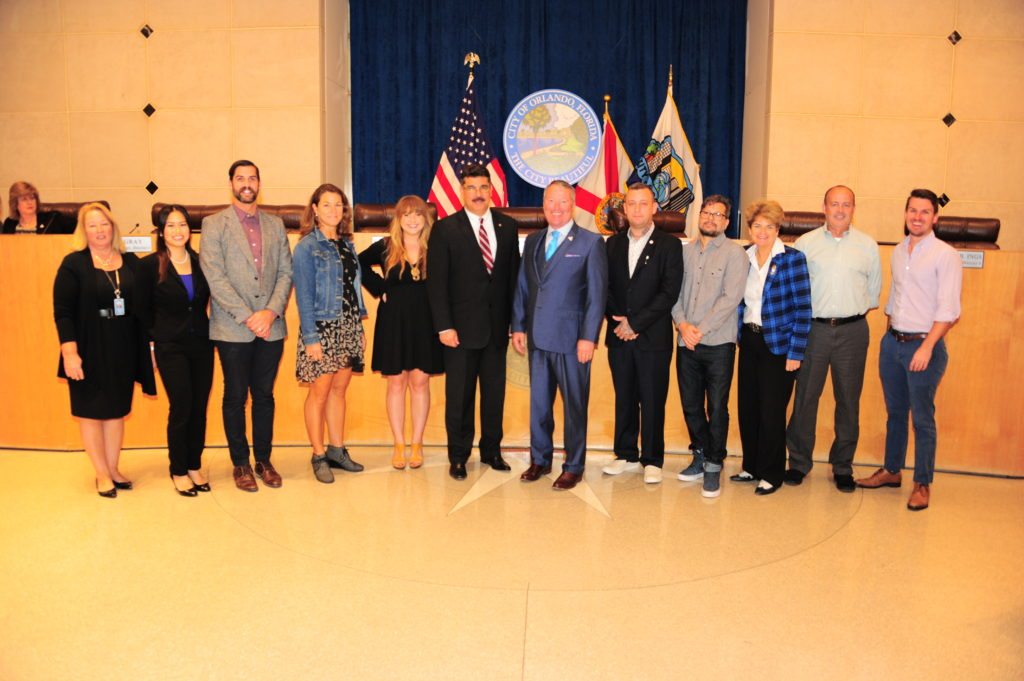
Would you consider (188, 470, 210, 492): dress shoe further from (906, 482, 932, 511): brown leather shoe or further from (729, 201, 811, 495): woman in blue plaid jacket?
(906, 482, 932, 511): brown leather shoe

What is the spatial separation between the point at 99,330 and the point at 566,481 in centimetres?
256

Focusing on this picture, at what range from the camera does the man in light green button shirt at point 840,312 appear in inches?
165

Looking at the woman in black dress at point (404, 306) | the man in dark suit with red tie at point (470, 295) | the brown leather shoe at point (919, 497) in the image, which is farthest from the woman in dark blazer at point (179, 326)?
the brown leather shoe at point (919, 497)

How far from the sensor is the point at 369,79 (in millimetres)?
7566

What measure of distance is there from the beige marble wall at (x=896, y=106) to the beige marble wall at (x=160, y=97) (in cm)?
423

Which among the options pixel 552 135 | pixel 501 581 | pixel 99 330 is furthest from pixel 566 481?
pixel 552 135

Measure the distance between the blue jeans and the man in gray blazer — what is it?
3.28m

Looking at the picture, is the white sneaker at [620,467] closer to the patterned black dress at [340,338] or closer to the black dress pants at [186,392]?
the patterned black dress at [340,338]

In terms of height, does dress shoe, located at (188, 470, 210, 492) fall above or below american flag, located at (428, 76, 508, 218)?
below

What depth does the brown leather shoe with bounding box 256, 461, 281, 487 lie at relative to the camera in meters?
4.33

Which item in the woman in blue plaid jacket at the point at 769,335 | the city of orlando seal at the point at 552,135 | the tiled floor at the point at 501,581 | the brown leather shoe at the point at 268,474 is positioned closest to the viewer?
the tiled floor at the point at 501,581

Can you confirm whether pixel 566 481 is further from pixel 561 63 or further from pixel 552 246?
pixel 561 63

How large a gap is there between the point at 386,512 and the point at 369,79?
5016 millimetres

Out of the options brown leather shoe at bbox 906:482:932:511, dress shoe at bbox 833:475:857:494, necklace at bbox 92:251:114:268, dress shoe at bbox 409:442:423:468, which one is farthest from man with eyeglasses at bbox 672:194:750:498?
necklace at bbox 92:251:114:268
